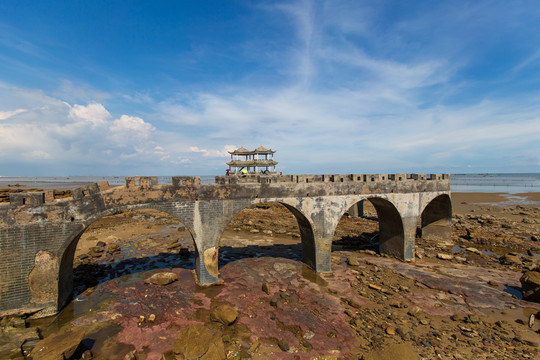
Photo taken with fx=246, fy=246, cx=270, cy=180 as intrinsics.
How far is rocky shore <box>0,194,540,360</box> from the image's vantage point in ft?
22.5

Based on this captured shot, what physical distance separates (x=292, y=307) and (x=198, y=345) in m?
3.83

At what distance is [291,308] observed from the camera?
9.10 metres

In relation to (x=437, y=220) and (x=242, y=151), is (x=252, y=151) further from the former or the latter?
(x=437, y=220)

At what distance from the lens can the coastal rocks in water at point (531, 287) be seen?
31.6 feet

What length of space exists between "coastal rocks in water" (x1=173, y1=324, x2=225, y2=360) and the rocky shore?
3cm

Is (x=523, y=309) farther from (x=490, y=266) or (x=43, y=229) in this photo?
(x=43, y=229)

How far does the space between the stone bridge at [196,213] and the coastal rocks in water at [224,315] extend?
234 centimetres

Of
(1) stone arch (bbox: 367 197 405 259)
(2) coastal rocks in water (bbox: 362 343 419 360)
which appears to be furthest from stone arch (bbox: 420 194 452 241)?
(2) coastal rocks in water (bbox: 362 343 419 360)

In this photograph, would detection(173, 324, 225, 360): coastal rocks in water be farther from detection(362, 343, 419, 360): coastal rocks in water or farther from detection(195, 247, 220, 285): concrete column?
detection(362, 343, 419, 360): coastal rocks in water

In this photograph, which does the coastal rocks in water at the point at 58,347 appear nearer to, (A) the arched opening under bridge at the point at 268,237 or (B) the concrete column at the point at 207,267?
(B) the concrete column at the point at 207,267

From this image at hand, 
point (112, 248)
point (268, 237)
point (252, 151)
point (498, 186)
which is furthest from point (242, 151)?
point (498, 186)

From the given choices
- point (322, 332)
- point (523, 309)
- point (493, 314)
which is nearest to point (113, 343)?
point (322, 332)

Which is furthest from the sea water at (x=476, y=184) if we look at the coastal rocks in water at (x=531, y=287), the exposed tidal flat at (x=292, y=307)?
the coastal rocks in water at (x=531, y=287)

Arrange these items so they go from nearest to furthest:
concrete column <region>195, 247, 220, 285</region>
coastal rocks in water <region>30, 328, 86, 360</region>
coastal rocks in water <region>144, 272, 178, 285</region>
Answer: coastal rocks in water <region>30, 328, 86, 360</region> → concrete column <region>195, 247, 220, 285</region> → coastal rocks in water <region>144, 272, 178, 285</region>
